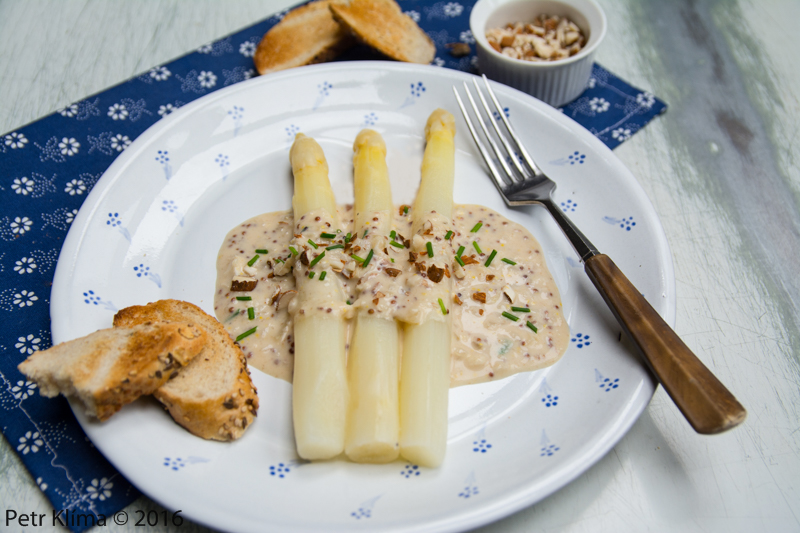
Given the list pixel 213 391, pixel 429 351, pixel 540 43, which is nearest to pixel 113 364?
pixel 213 391

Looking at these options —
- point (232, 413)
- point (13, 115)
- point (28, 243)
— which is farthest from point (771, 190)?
point (13, 115)

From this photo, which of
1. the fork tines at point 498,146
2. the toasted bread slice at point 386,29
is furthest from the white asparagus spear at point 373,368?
the toasted bread slice at point 386,29

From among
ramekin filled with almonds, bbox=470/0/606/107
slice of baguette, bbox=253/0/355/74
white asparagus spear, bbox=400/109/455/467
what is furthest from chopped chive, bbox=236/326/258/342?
ramekin filled with almonds, bbox=470/0/606/107

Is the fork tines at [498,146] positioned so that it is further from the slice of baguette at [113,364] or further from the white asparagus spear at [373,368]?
the slice of baguette at [113,364]

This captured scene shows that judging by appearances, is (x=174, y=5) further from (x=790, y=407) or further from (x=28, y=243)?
(x=790, y=407)

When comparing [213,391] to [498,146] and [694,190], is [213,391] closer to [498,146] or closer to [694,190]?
[498,146]

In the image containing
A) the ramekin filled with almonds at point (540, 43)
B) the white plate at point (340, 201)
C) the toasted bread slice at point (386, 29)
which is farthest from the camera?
the toasted bread slice at point (386, 29)
